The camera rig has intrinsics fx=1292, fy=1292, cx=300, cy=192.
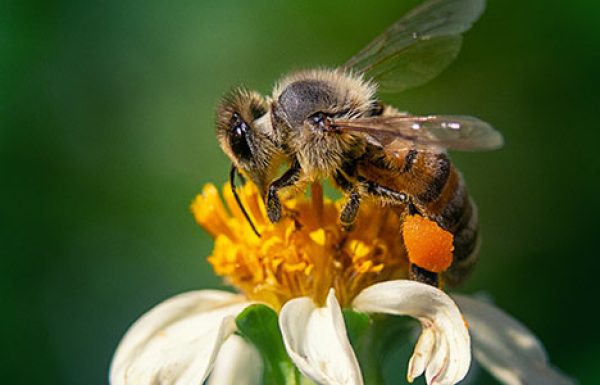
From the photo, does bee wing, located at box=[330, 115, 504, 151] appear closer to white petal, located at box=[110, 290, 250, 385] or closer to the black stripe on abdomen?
the black stripe on abdomen

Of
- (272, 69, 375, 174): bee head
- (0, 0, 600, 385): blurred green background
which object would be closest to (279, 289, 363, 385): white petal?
(272, 69, 375, 174): bee head

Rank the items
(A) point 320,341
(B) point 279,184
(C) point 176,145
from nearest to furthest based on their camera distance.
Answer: (A) point 320,341 → (B) point 279,184 → (C) point 176,145

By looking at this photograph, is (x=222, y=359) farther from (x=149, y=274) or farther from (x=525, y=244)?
(x=525, y=244)

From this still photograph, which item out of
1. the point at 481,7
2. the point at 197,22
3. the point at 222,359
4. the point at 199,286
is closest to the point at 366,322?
the point at 222,359

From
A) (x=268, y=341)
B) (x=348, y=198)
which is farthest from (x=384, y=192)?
(x=268, y=341)

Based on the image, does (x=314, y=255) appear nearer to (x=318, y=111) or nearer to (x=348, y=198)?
(x=348, y=198)

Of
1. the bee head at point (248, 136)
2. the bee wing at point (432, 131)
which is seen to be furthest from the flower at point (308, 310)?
the bee wing at point (432, 131)
